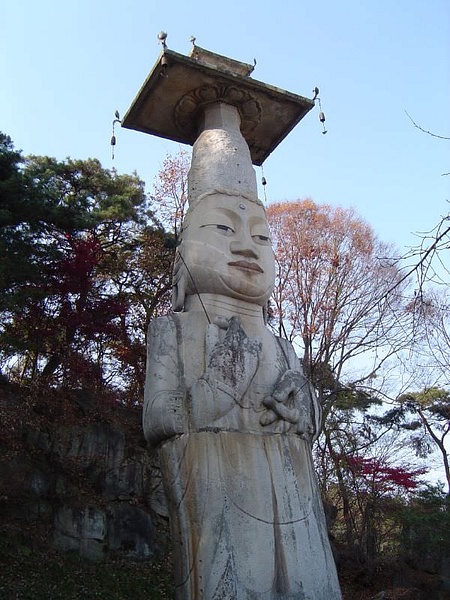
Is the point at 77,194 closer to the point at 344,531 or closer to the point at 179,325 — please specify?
the point at 344,531

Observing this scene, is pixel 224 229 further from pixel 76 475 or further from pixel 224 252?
pixel 76 475

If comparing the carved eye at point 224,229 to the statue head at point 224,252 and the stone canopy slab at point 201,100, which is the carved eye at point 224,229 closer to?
the statue head at point 224,252

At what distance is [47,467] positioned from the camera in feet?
44.1

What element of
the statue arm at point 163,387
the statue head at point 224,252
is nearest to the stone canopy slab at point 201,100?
the statue head at point 224,252

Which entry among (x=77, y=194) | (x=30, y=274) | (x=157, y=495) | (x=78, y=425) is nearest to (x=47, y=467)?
(x=78, y=425)

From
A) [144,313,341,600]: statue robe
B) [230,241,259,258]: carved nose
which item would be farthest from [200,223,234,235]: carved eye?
[144,313,341,600]: statue robe

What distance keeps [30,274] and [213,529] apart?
985cm

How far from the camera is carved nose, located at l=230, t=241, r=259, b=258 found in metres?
5.62

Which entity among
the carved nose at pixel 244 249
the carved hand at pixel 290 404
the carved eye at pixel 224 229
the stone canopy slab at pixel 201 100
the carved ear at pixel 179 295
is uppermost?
the stone canopy slab at pixel 201 100

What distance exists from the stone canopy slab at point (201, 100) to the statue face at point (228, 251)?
55.1 inches

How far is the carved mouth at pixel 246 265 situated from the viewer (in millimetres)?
5562

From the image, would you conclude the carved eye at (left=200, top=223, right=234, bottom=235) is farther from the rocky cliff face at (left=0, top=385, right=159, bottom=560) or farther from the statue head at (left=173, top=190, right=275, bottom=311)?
the rocky cliff face at (left=0, top=385, right=159, bottom=560)

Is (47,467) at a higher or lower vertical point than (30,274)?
lower

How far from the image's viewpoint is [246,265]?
18.4 feet
